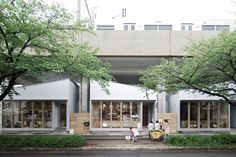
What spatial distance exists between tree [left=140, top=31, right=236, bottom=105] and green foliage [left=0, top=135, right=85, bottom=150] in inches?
213

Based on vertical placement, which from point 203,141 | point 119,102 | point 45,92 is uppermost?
point 45,92

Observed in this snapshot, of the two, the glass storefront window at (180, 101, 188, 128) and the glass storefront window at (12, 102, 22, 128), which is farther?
the glass storefront window at (180, 101, 188, 128)

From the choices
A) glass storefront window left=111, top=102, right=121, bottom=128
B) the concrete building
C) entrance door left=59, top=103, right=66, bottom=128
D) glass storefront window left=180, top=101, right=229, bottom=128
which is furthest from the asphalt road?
entrance door left=59, top=103, right=66, bottom=128

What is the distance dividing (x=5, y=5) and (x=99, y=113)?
16324 millimetres

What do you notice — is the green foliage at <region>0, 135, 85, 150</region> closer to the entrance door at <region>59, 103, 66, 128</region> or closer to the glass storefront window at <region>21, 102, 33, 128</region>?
the glass storefront window at <region>21, 102, 33, 128</region>

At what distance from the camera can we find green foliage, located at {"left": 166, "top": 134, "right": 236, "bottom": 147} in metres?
20.6

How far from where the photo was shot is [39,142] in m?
19.7

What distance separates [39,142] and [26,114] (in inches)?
411

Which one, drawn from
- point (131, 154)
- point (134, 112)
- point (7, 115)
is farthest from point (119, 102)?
point (131, 154)

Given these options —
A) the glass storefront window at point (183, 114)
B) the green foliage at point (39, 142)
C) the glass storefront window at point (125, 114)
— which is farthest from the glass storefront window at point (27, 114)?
the glass storefront window at point (183, 114)

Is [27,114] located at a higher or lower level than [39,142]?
higher

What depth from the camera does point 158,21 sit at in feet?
163

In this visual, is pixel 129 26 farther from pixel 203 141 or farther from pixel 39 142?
pixel 39 142

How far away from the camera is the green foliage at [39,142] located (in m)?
19.6
